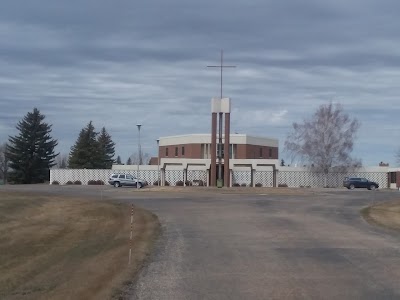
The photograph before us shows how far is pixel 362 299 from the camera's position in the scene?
397 inches

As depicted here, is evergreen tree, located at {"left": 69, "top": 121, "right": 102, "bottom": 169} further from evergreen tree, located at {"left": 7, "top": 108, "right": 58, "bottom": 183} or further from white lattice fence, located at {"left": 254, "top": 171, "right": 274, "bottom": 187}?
white lattice fence, located at {"left": 254, "top": 171, "right": 274, "bottom": 187}

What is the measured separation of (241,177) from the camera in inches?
3403

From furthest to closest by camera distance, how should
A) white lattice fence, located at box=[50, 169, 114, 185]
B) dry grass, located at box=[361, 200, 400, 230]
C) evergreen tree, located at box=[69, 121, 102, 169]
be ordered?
evergreen tree, located at box=[69, 121, 102, 169]
white lattice fence, located at box=[50, 169, 114, 185]
dry grass, located at box=[361, 200, 400, 230]

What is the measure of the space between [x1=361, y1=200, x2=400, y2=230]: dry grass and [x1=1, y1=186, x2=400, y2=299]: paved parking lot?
1.19m

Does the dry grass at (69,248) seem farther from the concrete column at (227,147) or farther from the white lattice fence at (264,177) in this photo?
the white lattice fence at (264,177)

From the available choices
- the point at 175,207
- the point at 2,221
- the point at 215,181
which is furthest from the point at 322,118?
the point at 2,221

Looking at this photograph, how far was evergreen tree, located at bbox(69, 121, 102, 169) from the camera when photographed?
347 ft

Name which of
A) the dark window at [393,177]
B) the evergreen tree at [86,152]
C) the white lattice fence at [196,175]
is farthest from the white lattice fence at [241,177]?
the evergreen tree at [86,152]

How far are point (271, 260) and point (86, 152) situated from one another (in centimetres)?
9388

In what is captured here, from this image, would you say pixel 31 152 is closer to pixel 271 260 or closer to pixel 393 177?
pixel 393 177

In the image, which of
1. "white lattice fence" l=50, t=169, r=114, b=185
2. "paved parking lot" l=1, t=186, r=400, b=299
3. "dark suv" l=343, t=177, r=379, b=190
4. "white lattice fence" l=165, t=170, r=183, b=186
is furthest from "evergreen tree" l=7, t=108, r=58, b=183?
"paved parking lot" l=1, t=186, r=400, b=299

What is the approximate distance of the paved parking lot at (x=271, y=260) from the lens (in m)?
10.9

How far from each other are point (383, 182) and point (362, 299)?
266 ft

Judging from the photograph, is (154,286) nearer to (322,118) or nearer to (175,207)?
(175,207)
